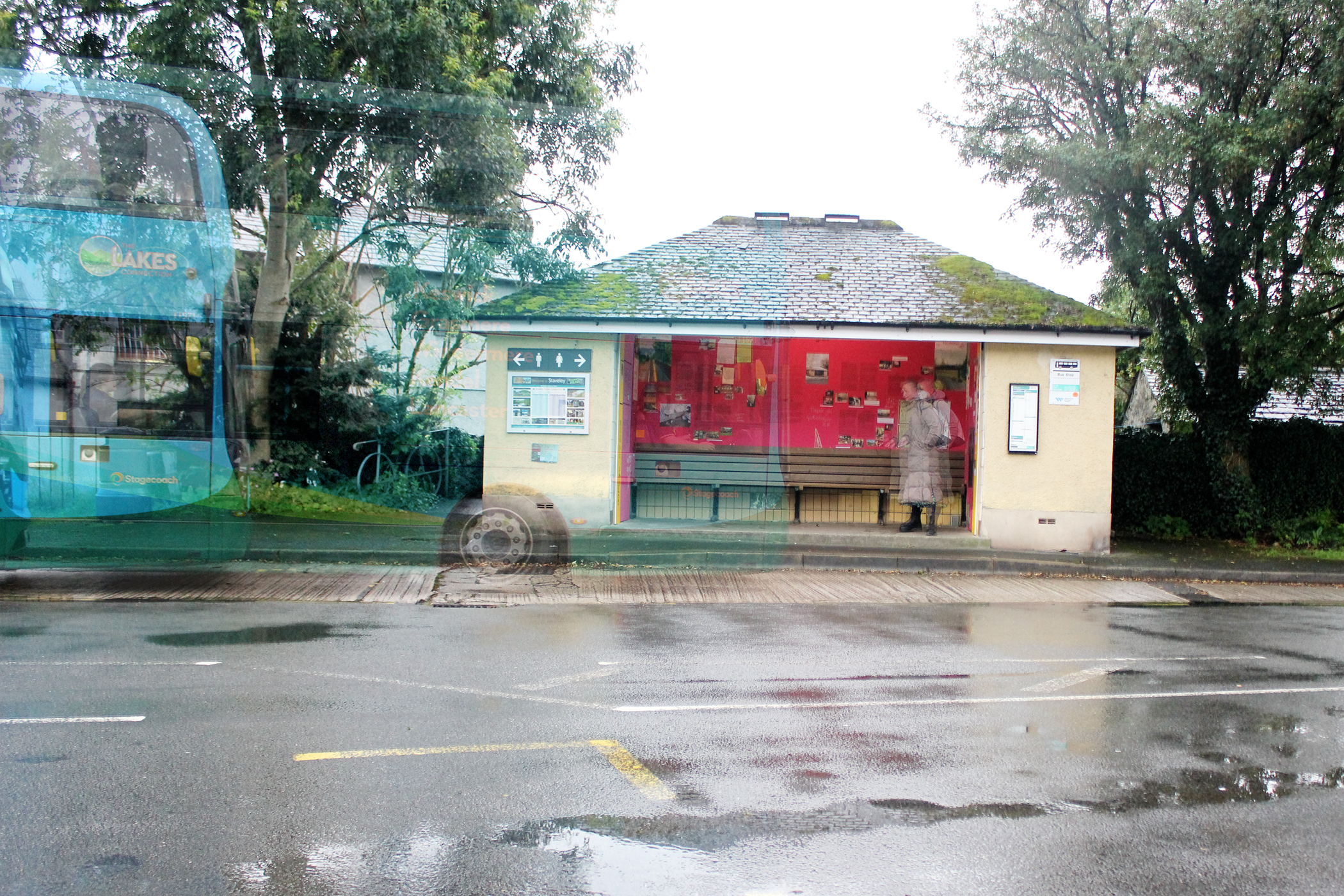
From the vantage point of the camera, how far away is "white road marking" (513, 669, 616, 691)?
21.4 ft

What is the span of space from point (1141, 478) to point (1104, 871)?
13447 millimetres

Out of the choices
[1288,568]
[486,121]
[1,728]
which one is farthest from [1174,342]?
[1,728]

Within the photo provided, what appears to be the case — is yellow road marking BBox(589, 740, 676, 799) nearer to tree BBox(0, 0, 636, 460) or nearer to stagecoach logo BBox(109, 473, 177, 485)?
stagecoach logo BBox(109, 473, 177, 485)

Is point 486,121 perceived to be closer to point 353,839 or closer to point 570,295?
point 570,295

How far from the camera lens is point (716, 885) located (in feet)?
12.1

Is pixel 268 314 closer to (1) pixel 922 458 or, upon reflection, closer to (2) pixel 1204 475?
(1) pixel 922 458

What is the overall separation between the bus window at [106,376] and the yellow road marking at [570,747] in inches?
269

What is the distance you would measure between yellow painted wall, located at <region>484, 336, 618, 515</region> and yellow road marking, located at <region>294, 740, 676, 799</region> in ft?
27.8

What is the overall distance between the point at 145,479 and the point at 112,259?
232cm

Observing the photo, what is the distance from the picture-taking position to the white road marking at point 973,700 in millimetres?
6152

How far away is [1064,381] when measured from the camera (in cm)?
1373

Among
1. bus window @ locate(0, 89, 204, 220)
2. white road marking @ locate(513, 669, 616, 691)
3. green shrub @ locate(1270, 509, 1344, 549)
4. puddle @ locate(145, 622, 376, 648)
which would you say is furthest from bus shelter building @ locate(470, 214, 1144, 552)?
white road marking @ locate(513, 669, 616, 691)

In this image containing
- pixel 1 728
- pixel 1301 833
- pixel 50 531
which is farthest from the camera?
pixel 50 531

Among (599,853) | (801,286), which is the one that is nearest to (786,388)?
(801,286)
